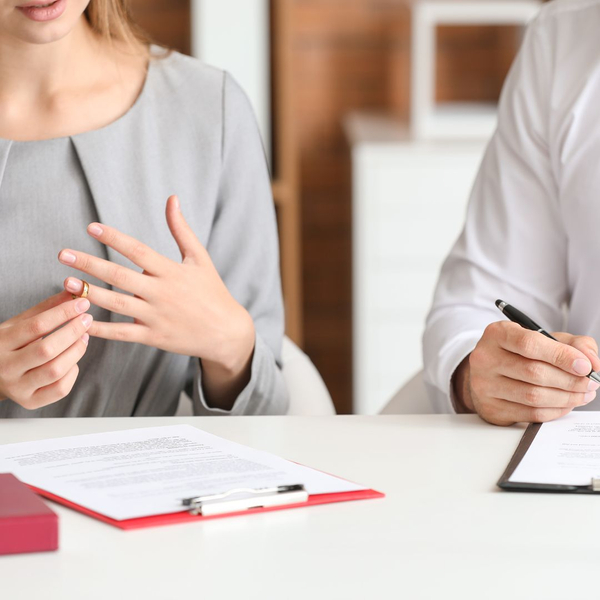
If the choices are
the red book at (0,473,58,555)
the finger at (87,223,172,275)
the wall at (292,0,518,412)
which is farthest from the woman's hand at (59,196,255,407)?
the wall at (292,0,518,412)

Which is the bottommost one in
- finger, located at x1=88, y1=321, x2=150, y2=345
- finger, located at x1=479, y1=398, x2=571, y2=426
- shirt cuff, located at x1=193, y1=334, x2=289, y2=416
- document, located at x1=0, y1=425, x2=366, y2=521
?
shirt cuff, located at x1=193, y1=334, x2=289, y2=416

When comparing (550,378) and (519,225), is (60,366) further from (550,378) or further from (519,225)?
(519,225)

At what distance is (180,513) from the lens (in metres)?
0.71

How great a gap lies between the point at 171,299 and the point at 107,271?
0.09 meters

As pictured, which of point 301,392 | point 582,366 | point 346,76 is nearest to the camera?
point 582,366

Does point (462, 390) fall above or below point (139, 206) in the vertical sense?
below

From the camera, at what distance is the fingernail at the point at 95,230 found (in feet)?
3.30

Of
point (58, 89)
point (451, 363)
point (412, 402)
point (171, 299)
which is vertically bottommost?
point (412, 402)

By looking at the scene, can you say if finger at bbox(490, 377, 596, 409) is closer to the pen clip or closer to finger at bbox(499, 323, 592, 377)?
finger at bbox(499, 323, 592, 377)

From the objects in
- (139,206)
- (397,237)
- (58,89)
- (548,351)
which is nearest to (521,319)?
(548,351)

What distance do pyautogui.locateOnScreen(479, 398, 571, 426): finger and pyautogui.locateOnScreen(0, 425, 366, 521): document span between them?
27 centimetres

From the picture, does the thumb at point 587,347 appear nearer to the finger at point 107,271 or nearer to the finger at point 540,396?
the finger at point 540,396

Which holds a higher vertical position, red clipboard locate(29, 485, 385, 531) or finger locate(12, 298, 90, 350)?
finger locate(12, 298, 90, 350)

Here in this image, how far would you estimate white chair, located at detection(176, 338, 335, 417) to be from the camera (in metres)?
1.39
